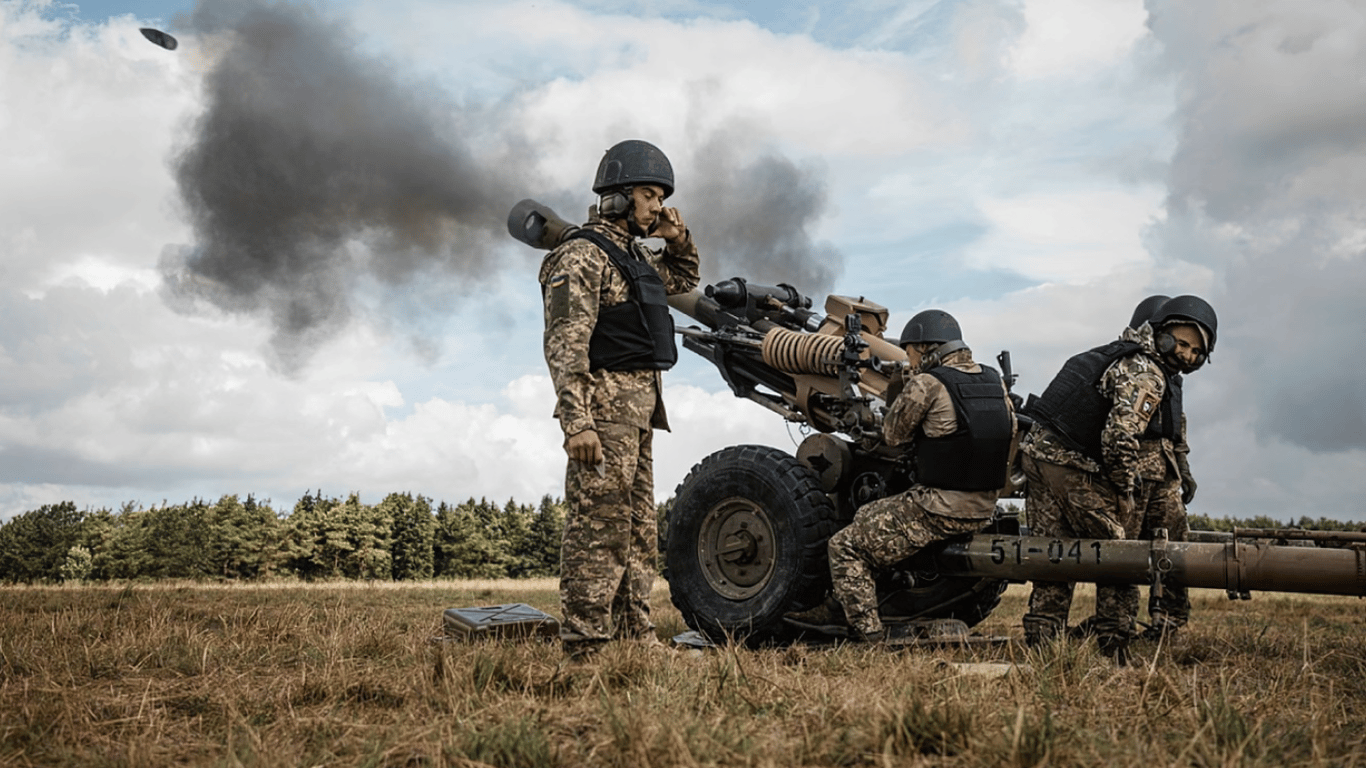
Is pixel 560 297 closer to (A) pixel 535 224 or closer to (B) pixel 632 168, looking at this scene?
(B) pixel 632 168

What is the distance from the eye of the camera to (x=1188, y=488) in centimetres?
817

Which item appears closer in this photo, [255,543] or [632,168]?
[632,168]

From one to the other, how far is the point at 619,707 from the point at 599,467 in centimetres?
222

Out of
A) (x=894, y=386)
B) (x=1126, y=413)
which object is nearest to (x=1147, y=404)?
(x=1126, y=413)

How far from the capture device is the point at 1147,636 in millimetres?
7258

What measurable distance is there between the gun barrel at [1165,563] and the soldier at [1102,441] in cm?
47

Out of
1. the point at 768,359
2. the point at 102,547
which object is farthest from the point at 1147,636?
the point at 102,547

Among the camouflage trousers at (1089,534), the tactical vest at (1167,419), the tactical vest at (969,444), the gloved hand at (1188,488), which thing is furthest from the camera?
the gloved hand at (1188,488)

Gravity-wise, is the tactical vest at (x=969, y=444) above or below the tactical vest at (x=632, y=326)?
below

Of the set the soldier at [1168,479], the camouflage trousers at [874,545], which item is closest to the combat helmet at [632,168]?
the camouflage trousers at [874,545]

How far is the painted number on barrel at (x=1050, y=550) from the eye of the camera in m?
6.34

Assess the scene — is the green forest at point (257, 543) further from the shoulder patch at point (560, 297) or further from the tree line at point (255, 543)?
the shoulder patch at point (560, 297)

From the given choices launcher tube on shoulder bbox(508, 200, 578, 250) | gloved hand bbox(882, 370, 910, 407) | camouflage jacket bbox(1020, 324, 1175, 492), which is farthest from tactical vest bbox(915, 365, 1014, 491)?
launcher tube on shoulder bbox(508, 200, 578, 250)

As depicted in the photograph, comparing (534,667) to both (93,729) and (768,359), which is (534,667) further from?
(768,359)
